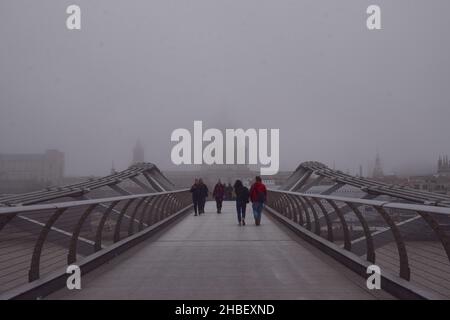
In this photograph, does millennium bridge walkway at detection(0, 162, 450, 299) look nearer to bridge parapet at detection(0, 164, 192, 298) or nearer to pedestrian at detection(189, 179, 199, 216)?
bridge parapet at detection(0, 164, 192, 298)

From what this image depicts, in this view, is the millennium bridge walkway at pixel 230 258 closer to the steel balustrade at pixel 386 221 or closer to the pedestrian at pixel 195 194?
the steel balustrade at pixel 386 221

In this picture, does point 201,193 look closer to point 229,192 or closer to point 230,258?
point 230,258

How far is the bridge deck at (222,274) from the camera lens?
5387 millimetres

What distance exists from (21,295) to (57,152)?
66985mm

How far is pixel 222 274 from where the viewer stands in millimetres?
6688

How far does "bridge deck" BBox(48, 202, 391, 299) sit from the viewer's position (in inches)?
212

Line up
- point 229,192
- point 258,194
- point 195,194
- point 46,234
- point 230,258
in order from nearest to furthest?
point 46,234
point 230,258
point 258,194
point 195,194
point 229,192

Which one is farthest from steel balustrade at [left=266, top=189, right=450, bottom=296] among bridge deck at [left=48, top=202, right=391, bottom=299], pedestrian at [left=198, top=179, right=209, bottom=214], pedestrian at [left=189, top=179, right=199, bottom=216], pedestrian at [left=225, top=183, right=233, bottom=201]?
pedestrian at [left=225, top=183, right=233, bottom=201]

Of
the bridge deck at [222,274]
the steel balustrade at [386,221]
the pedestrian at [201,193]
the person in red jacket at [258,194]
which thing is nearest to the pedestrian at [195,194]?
the pedestrian at [201,193]

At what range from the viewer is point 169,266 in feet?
24.2

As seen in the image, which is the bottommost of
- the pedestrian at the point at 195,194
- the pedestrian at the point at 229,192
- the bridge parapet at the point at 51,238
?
the pedestrian at the point at 229,192

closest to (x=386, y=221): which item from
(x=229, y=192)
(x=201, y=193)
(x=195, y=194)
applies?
(x=195, y=194)
